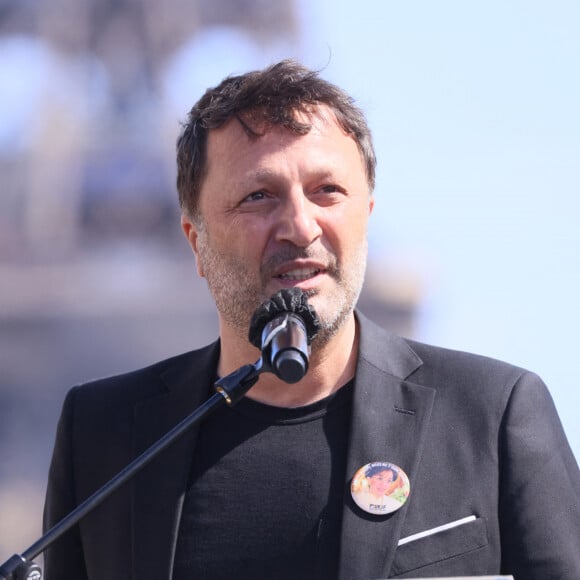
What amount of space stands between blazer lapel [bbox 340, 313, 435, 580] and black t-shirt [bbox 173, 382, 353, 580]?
0.24 ft

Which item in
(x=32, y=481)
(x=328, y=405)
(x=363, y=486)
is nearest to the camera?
(x=363, y=486)

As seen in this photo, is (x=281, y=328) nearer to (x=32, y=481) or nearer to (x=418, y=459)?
(x=418, y=459)

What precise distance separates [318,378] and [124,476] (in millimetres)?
1230

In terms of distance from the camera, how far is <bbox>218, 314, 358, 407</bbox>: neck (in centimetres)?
469

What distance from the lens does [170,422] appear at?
193 inches

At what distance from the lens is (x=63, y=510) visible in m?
4.84

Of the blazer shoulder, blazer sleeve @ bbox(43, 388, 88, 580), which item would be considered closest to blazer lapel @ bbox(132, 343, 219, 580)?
the blazer shoulder

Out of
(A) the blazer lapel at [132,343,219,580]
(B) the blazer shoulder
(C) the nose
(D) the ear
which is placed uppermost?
(D) the ear

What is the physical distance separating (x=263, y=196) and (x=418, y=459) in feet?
3.35

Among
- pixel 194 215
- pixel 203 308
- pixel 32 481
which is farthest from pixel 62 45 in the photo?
pixel 194 215

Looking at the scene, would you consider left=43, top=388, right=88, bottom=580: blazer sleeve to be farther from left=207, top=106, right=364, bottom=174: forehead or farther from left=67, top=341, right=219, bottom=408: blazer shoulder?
left=207, top=106, right=364, bottom=174: forehead

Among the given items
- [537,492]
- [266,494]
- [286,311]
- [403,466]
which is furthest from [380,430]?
[286,311]

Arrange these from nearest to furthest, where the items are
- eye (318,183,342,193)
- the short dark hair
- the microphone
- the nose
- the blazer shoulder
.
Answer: the microphone < the nose < eye (318,183,342,193) < the short dark hair < the blazer shoulder

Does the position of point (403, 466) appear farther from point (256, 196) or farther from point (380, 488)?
point (256, 196)
